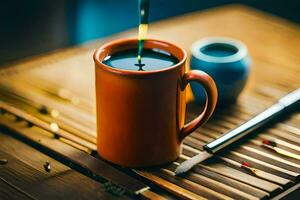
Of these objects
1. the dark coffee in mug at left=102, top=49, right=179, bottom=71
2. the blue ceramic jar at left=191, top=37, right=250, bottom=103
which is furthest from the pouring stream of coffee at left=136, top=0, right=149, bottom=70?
the blue ceramic jar at left=191, top=37, right=250, bottom=103

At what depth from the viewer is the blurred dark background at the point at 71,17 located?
1.60 metres

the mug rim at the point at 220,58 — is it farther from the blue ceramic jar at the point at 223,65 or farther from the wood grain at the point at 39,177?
the wood grain at the point at 39,177

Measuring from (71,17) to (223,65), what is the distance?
98 centimetres

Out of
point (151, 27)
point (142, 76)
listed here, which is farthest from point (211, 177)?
point (151, 27)

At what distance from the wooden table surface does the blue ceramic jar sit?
4cm

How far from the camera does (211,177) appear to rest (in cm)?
74

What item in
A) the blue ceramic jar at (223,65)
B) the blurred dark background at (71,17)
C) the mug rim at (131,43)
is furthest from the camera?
the blurred dark background at (71,17)

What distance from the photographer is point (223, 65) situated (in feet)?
2.91

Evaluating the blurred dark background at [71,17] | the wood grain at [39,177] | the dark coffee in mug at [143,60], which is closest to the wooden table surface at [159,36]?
the wood grain at [39,177]

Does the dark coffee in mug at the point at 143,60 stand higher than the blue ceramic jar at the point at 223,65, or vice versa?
the dark coffee in mug at the point at 143,60

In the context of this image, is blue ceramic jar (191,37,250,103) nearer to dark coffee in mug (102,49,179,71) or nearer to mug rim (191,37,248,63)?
mug rim (191,37,248,63)

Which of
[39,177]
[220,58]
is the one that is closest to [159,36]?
[220,58]

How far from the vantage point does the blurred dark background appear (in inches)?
63.0

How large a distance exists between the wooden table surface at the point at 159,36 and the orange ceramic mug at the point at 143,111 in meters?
0.05
